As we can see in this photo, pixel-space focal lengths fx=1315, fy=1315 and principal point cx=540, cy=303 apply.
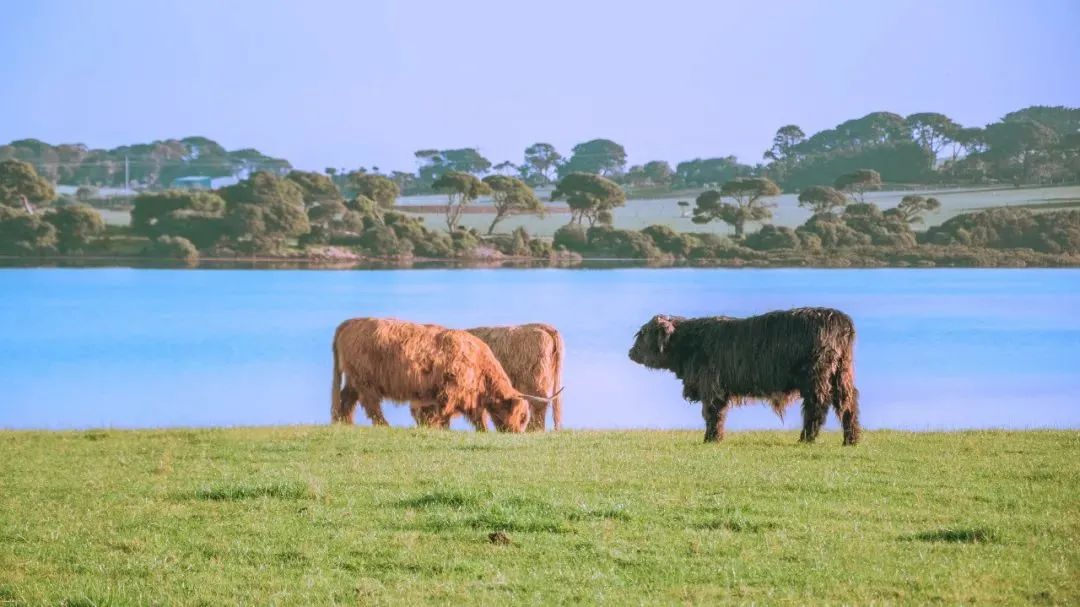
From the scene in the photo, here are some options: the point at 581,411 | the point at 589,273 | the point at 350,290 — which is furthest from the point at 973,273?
the point at 581,411

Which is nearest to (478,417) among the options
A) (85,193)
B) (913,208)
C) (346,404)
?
(346,404)

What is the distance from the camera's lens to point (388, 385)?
17.5m

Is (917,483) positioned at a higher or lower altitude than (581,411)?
higher

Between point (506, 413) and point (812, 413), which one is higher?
point (812, 413)

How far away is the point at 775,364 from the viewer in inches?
522

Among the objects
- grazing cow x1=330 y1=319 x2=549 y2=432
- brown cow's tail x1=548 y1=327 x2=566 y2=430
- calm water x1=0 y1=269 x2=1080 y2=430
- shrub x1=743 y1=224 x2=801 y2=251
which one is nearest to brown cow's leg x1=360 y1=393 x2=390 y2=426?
grazing cow x1=330 y1=319 x2=549 y2=432

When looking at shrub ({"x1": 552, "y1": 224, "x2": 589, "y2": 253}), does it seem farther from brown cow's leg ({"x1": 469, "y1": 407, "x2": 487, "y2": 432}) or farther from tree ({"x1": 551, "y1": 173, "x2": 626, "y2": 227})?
brown cow's leg ({"x1": 469, "y1": 407, "x2": 487, "y2": 432})

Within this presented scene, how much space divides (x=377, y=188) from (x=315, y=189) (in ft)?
21.1

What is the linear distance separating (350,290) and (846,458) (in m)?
74.6

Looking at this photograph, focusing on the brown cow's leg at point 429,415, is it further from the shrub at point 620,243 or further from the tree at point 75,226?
the tree at point 75,226

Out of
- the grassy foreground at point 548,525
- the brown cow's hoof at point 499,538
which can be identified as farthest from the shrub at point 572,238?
the brown cow's hoof at point 499,538

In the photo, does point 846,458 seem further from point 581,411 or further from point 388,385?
point 581,411

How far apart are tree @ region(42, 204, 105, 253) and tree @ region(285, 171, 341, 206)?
15.8 metres

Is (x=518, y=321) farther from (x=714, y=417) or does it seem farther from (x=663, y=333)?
(x=714, y=417)
